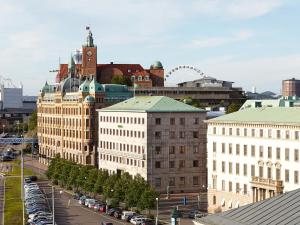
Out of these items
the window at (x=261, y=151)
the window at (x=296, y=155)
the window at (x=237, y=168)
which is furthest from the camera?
the window at (x=237, y=168)

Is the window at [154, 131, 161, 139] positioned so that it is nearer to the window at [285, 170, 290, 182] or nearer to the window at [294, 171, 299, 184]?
the window at [285, 170, 290, 182]

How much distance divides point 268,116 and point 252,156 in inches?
266

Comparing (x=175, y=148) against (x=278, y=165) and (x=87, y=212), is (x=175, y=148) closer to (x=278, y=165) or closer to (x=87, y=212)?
(x=87, y=212)

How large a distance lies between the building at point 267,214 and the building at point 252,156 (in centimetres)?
5115

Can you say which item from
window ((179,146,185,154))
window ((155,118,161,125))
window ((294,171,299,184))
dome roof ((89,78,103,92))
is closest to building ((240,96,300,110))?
window ((179,146,185,154))

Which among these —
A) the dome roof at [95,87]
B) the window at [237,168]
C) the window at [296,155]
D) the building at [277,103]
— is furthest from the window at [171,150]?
the dome roof at [95,87]

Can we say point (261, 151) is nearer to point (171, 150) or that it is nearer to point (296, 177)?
point (296, 177)

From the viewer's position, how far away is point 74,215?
4786 inches

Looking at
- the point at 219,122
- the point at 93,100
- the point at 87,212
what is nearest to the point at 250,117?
the point at 219,122

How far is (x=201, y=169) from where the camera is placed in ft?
504

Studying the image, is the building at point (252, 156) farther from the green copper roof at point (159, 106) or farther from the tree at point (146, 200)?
the green copper roof at point (159, 106)

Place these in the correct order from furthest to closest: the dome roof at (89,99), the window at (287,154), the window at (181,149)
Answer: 1. the dome roof at (89,99)
2. the window at (181,149)
3. the window at (287,154)

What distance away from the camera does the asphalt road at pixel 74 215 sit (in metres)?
114

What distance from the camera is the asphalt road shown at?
11356 cm
